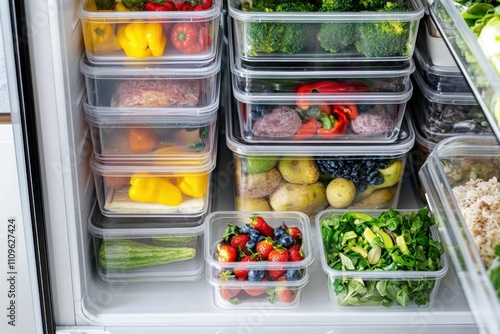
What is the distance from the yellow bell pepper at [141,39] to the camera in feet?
4.42

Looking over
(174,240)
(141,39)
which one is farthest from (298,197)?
(141,39)

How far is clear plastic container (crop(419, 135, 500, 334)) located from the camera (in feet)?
3.34

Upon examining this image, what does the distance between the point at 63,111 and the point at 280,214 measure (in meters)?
0.59

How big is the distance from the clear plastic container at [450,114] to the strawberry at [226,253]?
0.52 meters

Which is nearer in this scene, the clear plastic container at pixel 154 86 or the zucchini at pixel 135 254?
the clear plastic container at pixel 154 86

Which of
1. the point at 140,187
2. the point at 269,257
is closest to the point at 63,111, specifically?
the point at 140,187

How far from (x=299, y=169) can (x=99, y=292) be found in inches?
20.8

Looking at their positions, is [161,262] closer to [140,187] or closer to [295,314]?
[140,187]

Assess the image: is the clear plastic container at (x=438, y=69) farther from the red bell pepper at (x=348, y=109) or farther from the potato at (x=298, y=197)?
the potato at (x=298, y=197)

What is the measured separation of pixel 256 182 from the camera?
1.58m

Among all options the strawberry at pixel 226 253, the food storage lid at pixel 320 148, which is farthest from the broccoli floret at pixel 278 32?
the strawberry at pixel 226 253

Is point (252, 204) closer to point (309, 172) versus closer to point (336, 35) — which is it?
point (309, 172)

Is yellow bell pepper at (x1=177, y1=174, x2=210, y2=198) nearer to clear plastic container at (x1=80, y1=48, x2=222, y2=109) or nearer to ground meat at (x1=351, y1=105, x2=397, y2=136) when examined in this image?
clear plastic container at (x1=80, y1=48, x2=222, y2=109)

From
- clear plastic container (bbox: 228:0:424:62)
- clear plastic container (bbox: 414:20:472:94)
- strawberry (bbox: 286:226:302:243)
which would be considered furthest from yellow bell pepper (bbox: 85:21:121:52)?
clear plastic container (bbox: 414:20:472:94)
